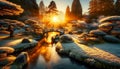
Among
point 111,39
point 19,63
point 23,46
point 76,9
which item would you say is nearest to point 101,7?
point 76,9

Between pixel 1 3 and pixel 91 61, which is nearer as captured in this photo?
pixel 1 3

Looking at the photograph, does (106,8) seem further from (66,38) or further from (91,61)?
(91,61)

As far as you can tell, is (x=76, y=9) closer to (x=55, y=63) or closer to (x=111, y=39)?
(x=111, y=39)

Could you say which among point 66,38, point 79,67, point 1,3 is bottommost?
point 79,67

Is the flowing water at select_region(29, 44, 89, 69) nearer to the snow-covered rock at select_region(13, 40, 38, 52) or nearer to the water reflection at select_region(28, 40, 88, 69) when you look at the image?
the water reflection at select_region(28, 40, 88, 69)

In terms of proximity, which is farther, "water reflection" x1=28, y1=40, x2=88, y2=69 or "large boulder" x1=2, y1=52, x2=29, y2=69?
"water reflection" x1=28, y1=40, x2=88, y2=69

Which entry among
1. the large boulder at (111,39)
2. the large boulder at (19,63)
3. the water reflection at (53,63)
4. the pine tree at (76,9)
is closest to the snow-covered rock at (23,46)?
the water reflection at (53,63)

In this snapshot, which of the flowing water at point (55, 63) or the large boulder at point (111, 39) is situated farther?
the large boulder at point (111, 39)

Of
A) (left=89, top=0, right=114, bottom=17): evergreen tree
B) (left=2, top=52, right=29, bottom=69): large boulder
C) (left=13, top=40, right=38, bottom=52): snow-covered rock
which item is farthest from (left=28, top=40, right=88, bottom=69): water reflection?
(left=89, top=0, right=114, bottom=17): evergreen tree

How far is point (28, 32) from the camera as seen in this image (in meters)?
33.4

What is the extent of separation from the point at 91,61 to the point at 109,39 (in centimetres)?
1066

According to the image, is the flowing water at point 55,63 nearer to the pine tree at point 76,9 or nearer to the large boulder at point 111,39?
the large boulder at point 111,39

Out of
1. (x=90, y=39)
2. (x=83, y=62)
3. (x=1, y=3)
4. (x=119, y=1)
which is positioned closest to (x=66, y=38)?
(x=90, y=39)

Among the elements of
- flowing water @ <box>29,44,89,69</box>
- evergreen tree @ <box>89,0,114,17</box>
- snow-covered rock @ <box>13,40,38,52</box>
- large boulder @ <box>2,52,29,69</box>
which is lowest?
flowing water @ <box>29,44,89,69</box>
